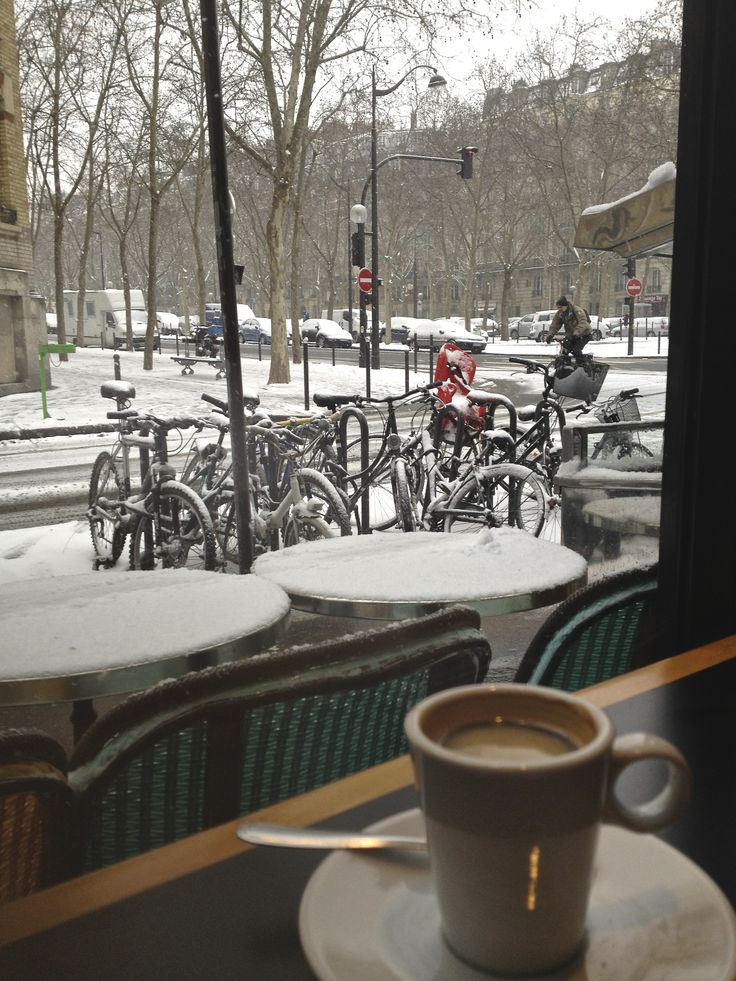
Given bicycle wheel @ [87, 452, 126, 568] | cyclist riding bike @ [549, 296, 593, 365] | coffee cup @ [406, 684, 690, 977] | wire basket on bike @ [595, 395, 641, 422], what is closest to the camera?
coffee cup @ [406, 684, 690, 977]

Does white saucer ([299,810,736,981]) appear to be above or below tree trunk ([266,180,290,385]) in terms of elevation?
below

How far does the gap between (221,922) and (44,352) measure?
1.62 metres

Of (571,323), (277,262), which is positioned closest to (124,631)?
(277,262)

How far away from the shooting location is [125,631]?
1294 mm

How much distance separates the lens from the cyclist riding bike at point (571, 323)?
247 cm

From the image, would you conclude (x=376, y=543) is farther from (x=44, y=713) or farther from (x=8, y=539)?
(x=44, y=713)

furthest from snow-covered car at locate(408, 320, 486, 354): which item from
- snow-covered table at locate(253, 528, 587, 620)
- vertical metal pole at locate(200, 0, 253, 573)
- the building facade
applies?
the building facade

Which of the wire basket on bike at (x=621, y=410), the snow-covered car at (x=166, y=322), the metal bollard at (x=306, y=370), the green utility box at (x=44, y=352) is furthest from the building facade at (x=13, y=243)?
the wire basket on bike at (x=621, y=410)

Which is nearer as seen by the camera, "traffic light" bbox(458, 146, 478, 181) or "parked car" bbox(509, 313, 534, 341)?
"traffic light" bbox(458, 146, 478, 181)

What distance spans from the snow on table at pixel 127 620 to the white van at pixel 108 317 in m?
0.66

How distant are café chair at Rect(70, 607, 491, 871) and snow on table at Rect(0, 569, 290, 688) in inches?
14.5

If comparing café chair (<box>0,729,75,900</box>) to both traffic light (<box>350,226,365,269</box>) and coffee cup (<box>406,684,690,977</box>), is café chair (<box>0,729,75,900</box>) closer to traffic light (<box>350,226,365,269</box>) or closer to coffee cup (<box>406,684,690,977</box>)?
coffee cup (<box>406,684,690,977</box>)

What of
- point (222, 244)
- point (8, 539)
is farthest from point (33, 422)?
point (222, 244)

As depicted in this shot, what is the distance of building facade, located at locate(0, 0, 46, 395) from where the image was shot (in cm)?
161
